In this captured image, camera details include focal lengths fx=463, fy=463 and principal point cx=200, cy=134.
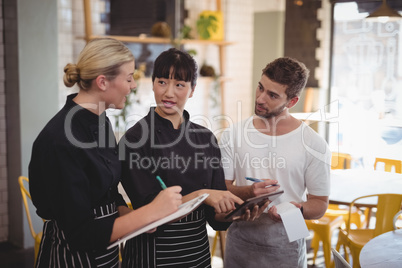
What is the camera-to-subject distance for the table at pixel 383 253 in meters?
1.85

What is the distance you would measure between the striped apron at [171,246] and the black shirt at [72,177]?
0.34m

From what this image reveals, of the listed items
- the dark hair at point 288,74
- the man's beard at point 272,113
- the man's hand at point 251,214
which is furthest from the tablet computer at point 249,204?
the dark hair at point 288,74

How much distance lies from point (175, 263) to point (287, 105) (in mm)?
873

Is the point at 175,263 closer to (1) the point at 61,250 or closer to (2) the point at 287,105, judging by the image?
(1) the point at 61,250

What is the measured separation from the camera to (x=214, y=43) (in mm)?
5816

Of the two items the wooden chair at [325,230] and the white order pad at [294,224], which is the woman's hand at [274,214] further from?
the wooden chair at [325,230]

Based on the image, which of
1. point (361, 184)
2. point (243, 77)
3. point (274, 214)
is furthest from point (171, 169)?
point (243, 77)

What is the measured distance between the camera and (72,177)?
147 cm

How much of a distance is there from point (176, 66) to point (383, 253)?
1.18 metres

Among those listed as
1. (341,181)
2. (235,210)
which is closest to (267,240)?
(235,210)

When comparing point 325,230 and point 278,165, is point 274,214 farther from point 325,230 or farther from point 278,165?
point 325,230

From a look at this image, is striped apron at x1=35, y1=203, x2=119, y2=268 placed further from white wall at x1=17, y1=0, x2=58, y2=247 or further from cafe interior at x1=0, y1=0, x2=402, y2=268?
white wall at x1=17, y1=0, x2=58, y2=247

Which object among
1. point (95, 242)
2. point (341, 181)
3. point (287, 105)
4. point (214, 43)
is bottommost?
point (341, 181)

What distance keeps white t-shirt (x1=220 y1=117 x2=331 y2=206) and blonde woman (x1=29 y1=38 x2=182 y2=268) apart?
0.64 meters
